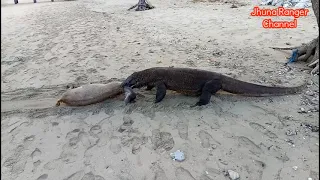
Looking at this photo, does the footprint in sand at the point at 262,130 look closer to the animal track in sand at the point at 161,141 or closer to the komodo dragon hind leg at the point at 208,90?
the komodo dragon hind leg at the point at 208,90

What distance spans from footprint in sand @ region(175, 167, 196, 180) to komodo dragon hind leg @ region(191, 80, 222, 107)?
132 centimetres

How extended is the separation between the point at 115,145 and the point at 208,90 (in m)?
1.54

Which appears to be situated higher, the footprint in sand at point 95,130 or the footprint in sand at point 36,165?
the footprint in sand at point 95,130

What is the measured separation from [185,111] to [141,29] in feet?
17.6

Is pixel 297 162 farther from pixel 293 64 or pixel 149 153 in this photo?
pixel 293 64

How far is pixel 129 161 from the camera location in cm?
308

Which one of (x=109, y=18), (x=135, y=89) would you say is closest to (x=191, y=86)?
(x=135, y=89)

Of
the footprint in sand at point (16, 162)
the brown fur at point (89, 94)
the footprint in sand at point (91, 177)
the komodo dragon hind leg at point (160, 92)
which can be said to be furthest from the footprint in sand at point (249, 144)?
the footprint in sand at point (16, 162)

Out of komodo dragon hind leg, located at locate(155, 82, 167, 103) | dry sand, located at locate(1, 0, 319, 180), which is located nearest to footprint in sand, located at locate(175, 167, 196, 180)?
dry sand, located at locate(1, 0, 319, 180)

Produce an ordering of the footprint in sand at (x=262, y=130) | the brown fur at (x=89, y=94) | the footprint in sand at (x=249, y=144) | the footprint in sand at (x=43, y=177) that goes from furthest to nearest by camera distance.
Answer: the brown fur at (x=89, y=94) < the footprint in sand at (x=262, y=130) < the footprint in sand at (x=249, y=144) < the footprint in sand at (x=43, y=177)

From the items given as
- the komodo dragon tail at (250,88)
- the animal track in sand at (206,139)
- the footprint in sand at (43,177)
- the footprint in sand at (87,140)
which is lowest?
the footprint in sand at (43,177)

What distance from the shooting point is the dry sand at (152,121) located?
9.78 feet

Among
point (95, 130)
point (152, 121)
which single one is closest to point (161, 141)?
point (152, 121)

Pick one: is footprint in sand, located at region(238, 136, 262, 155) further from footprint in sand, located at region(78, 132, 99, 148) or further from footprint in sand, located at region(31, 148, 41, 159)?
footprint in sand, located at region(31, 148, 41, 159)
